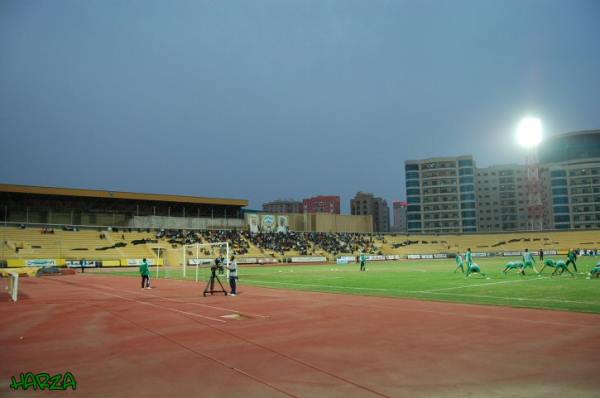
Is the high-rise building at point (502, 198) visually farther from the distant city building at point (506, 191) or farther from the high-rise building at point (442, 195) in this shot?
the high-rise building at point (442, 195)

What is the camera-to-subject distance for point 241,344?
11.0 m

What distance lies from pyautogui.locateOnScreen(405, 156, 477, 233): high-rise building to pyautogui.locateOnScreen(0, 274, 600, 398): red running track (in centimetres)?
13410

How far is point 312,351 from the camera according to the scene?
10.1 metres

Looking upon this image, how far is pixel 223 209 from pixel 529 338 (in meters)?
84.2

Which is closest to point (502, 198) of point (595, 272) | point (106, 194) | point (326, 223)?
point (326, 223)

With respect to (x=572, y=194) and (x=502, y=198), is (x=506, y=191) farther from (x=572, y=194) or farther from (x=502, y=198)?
(x=572, y=194)

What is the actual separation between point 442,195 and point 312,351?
144753 mm

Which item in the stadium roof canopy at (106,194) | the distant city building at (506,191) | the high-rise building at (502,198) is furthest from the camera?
the high-rise building at (502,198)

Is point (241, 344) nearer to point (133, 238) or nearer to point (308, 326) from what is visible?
point (308, 326)

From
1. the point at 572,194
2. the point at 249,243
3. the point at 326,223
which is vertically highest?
the point at 572,194

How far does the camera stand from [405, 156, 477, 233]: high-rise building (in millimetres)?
143125

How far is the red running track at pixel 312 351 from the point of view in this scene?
7387mm

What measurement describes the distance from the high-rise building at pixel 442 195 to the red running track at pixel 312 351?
134099 mm

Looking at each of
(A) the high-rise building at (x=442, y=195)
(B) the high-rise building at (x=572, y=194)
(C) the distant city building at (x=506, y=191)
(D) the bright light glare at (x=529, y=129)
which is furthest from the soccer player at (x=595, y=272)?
(B) the high-rise building at (x=572, y=194)
